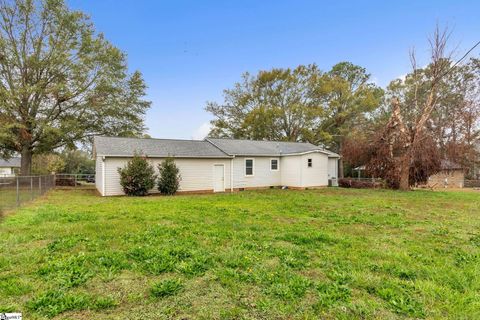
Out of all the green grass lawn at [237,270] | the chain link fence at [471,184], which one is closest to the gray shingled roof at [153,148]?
the green grass lawn at [237,270]

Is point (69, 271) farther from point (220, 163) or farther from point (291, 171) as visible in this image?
point (291, 171)

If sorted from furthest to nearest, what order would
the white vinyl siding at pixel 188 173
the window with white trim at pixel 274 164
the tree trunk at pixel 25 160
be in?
the tree trunk at pixel 25 160, the window with white trim at pixel 274 164, the white vinyl siding at pixel 188 173

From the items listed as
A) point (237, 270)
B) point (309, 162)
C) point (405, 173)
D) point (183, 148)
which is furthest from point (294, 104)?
point (237, 270)

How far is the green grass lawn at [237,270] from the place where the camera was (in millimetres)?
2744

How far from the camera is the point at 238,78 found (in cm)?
3088

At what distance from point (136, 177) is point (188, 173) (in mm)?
3205

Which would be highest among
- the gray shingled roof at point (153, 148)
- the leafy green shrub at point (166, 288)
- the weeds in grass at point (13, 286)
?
the gray shingled roof at point (153, 148)

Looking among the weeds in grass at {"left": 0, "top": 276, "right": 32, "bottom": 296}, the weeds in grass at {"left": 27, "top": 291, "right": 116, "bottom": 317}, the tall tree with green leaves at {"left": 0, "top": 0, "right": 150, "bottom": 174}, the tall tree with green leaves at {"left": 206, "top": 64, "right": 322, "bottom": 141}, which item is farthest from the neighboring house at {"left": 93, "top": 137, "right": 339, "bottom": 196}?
the weeds in grass at {"left": 27, "top": 291, "right": 116, "bottom": 317}

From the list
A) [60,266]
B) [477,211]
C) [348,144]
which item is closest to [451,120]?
[348,144]

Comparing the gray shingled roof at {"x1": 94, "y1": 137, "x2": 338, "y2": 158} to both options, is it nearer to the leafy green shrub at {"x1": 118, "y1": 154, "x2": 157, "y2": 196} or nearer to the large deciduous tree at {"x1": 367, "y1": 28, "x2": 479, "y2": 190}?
the leafy green shrub at {"x1": 118, "y1": 154, "x2": 157, "y2": 196}

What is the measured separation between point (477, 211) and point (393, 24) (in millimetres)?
9670

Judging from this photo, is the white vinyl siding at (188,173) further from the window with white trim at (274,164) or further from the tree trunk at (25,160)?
the tree trunk at (25,160)

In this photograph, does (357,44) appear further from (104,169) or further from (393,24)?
(104,169)

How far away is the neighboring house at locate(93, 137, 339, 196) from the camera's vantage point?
14109mm
